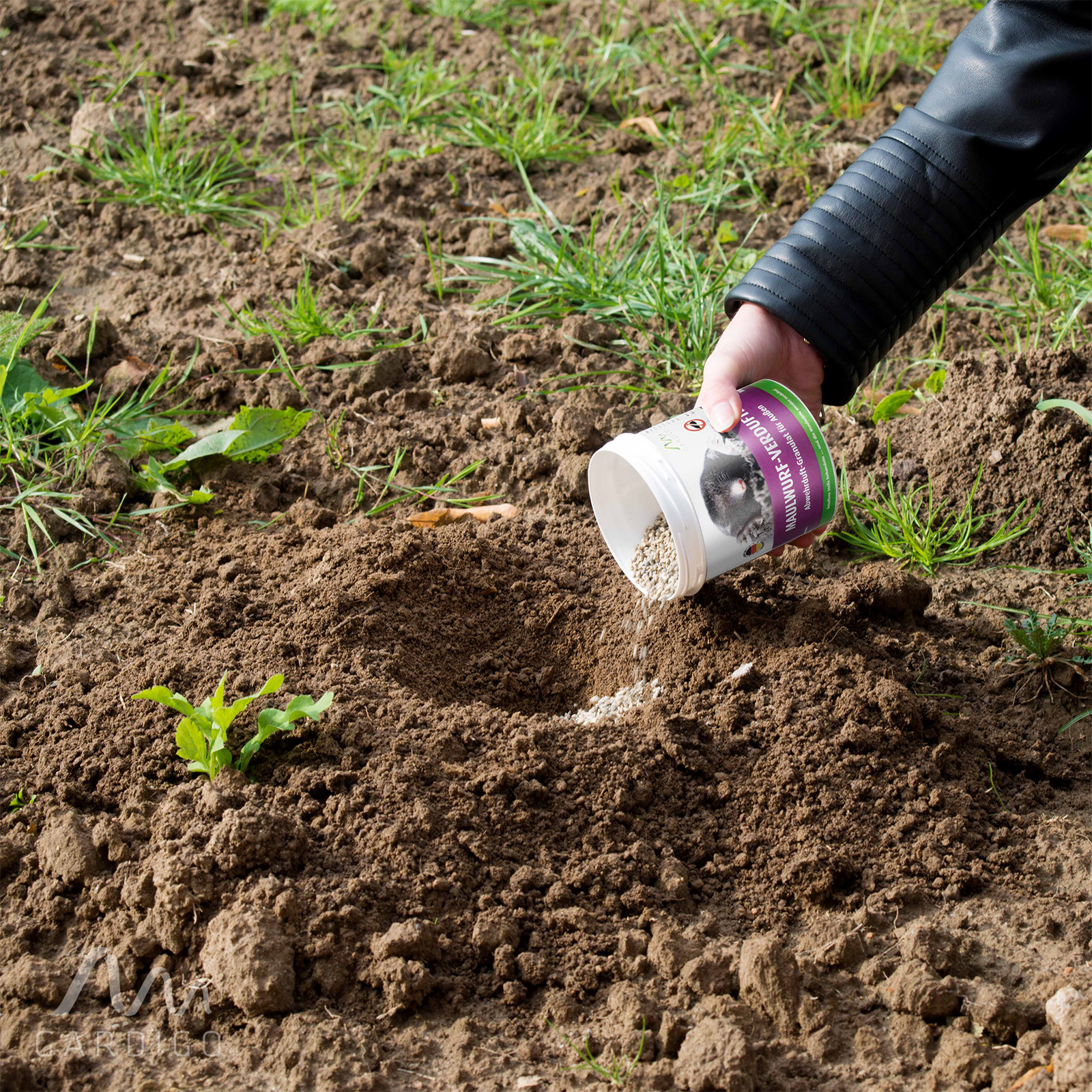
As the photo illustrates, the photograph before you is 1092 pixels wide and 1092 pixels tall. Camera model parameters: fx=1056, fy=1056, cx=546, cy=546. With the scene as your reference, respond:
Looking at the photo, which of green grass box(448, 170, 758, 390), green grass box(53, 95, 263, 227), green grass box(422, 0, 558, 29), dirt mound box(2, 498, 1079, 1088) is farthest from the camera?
green grass box(422, 0, 558, 29)

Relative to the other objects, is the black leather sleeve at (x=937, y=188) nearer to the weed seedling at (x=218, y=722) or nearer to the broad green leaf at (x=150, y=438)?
the weed seedling at (x=218, y=722)

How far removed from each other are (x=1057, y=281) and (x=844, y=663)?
5.79ft

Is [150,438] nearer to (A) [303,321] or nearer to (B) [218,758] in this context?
(A) [303,321]

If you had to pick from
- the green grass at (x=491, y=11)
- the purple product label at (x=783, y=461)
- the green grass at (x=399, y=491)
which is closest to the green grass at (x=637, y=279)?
the green grass at (x=399, y=491)

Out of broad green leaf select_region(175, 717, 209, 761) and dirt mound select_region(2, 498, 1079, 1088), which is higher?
broad green leaf select_region(175, 717, 209, 761)

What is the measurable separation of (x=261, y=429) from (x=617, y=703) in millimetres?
1336

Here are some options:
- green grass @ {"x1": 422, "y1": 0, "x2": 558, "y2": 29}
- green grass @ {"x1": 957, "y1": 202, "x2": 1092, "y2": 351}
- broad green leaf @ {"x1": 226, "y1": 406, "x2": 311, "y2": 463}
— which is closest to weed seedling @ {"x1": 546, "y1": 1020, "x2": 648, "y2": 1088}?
broad green leaf @ {"x1": 226, "y1": 406, "x2": 311, "y2": 463}

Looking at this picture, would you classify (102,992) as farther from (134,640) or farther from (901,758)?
(901,758)

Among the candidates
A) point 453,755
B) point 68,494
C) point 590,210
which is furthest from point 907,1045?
point 590,210

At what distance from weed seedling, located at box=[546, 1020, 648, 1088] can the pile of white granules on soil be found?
2.54 feet

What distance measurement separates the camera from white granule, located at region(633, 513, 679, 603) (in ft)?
8.02

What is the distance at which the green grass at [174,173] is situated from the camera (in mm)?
3984

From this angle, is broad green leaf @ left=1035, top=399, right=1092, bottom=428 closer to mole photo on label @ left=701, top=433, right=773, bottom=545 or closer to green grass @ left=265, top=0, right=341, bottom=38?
mole photo on label @ left=701, top=433, right=773, bottom=545

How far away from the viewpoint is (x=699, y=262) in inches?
144
